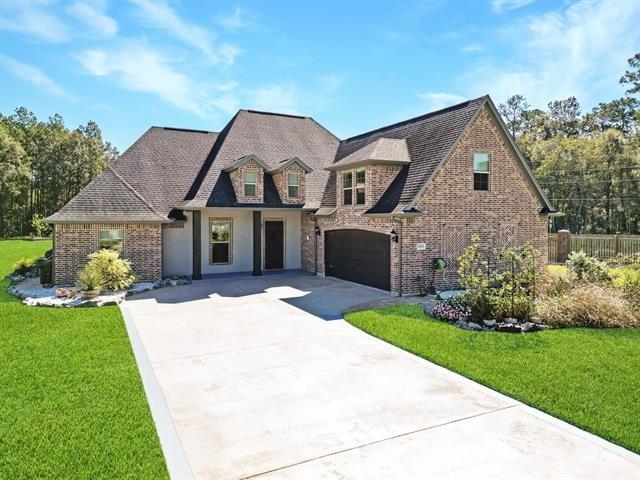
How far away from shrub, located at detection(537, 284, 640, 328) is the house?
4.51 m

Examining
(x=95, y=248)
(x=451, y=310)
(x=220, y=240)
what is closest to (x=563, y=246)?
(x=451, y=310)

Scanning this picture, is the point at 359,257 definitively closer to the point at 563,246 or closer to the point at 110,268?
the point at 110,268

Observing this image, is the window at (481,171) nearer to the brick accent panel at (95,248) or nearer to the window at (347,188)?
the window at (347,188)

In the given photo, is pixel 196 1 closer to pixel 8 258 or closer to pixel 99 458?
pixel 99 458

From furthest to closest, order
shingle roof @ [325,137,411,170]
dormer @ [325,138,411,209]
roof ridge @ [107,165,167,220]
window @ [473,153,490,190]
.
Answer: roof ridge @ [107,165,167,220]
dormer @ [325,138,411,209]
shingle roof @ [325,137,411,170]
window @ [473,153,490,190]

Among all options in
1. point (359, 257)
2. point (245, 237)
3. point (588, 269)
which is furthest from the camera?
point (245, 237)

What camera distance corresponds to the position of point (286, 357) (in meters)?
8.27

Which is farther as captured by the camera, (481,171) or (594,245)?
(594,245)

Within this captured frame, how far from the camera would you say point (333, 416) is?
5.78 meters

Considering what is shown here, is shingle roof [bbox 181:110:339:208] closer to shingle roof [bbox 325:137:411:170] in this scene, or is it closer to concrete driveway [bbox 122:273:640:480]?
shingle roof [bbox 325:137:411:170]

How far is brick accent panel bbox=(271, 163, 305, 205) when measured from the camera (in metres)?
19.2

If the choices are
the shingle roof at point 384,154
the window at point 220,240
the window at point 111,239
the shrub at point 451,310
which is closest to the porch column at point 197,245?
the window at point 220,240

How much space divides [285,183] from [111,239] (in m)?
7.31

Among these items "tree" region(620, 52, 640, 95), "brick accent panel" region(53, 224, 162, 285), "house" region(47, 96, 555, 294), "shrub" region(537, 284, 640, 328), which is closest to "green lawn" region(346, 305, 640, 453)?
"shrub" region(537, 284, 640, 328)
